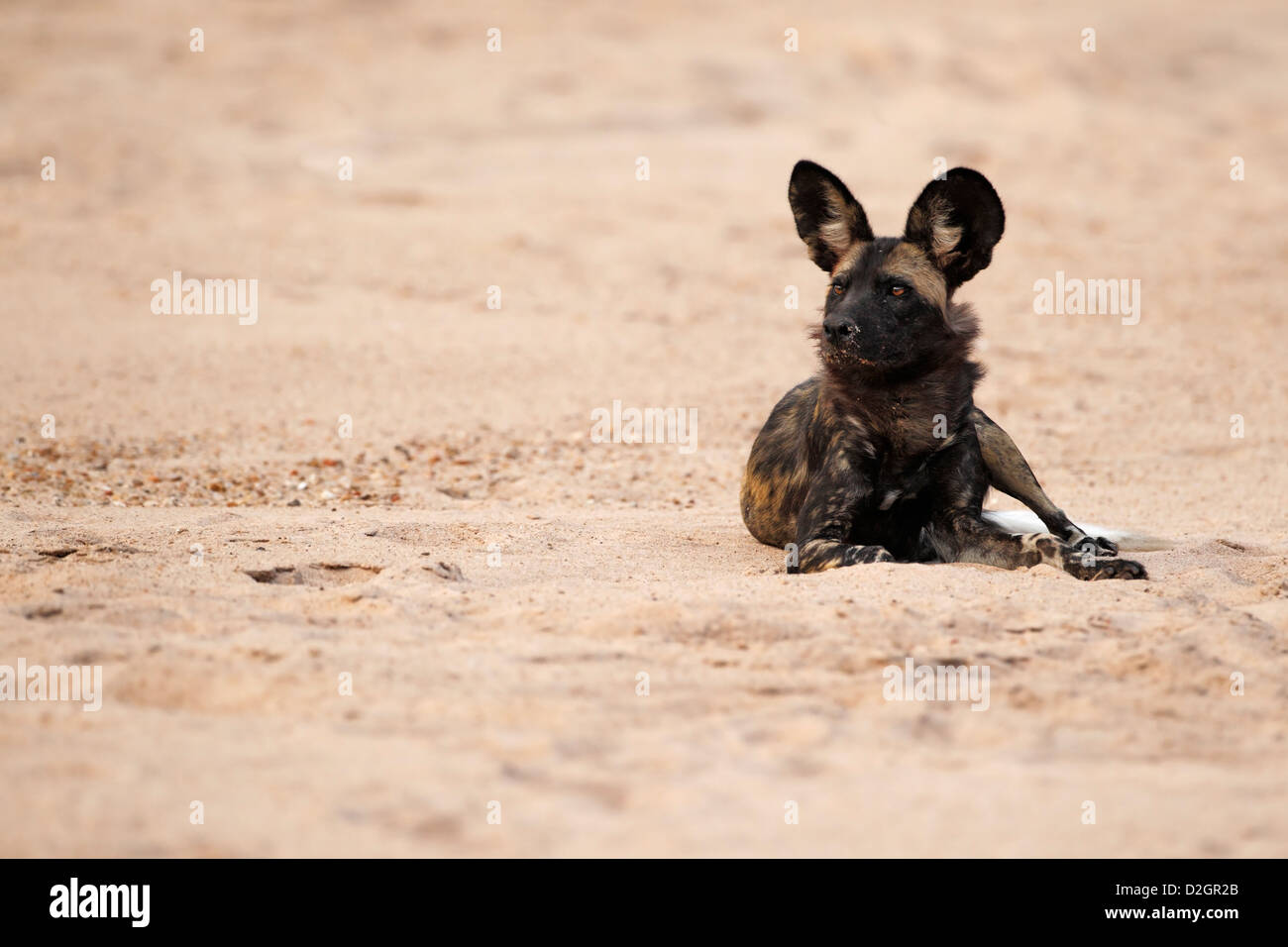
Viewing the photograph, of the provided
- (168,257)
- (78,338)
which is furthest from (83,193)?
(78,338)

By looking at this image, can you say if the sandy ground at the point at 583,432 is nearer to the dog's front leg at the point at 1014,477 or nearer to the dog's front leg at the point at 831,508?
Answer: the dog's front leg at the point at 831,508

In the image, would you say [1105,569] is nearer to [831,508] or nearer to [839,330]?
[831,508]

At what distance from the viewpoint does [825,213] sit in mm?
5699

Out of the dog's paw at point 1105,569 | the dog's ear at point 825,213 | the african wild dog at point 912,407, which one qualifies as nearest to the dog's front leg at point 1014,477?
the african wild dog at point 912,407

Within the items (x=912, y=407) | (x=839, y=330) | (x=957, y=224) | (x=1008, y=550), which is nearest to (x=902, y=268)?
(x=957, y=224)

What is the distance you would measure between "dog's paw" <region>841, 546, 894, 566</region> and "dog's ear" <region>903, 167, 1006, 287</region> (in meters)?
1.26

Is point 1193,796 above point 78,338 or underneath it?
underneath

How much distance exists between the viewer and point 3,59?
16.7 meters

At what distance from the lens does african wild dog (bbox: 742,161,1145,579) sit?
5316 mm

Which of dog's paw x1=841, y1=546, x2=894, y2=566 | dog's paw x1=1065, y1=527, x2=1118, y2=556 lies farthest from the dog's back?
dog's paw x1=1065, y1=527, x2=1118, y2=556

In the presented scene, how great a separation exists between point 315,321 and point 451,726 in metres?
8.16

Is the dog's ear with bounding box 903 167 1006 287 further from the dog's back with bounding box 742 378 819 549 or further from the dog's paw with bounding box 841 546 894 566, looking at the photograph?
the dog's paw with bounding box 841 546 894 566
